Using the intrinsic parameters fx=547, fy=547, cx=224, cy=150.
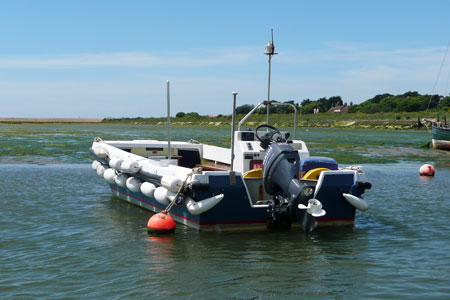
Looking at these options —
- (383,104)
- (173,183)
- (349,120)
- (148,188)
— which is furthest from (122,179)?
(383,104)

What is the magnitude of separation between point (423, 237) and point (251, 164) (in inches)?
166

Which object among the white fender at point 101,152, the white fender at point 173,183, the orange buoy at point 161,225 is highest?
the white fender at point 101,152

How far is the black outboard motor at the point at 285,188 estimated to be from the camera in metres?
10.5

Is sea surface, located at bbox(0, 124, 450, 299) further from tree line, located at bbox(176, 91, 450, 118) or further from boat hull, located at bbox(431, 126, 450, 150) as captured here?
tree line, located at bbox(176, 91, 450, 118)

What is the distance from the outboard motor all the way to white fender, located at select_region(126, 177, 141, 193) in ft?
12.0

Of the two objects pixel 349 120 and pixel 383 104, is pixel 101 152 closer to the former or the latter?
pixel 349 120

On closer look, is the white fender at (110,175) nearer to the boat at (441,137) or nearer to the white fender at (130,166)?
the white fender at (130,166)

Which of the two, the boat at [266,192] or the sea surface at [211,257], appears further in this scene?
the boat at [266,192]

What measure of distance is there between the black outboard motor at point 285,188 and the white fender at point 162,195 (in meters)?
2.05

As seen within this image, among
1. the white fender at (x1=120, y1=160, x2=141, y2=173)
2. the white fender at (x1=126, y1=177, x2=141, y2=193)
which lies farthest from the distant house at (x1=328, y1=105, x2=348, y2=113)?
the white fender at (x1=120, y1=160, x2=141, y2=173)

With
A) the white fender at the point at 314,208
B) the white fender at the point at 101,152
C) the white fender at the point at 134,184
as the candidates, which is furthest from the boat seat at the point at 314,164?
the white fender at the point at 101,152

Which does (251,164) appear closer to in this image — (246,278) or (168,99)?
(168,99)

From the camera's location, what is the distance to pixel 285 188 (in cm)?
1070

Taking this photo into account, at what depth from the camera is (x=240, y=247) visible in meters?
10.1
